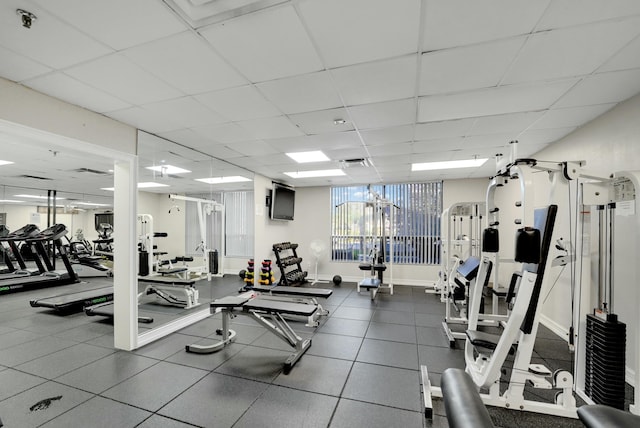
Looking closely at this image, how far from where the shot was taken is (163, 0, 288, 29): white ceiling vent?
1382mm

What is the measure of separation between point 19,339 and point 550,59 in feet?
20.5

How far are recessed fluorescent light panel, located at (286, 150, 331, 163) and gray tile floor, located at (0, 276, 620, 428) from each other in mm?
2629

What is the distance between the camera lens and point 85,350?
10.1ft

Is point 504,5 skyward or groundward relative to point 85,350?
skyward

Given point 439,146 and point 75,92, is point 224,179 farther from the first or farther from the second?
point 439,146

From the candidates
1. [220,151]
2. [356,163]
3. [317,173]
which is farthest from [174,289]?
[356,163]

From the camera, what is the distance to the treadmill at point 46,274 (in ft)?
19.0

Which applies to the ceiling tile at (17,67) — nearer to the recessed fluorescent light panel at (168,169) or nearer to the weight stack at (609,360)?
the recessed fluorescent light panel at (168,169)

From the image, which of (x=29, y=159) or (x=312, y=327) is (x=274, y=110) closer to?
(x=312, y=327)

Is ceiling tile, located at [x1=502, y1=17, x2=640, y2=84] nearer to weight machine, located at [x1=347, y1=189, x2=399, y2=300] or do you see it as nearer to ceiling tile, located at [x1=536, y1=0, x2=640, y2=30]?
ceiling tile, located at [x1=536, y1=0, x2=640, y2=30]

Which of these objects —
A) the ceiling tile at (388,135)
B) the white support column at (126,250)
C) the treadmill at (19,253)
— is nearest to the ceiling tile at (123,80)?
the white support column at (126,250)

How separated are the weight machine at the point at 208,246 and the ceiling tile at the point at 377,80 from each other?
342 centimetres

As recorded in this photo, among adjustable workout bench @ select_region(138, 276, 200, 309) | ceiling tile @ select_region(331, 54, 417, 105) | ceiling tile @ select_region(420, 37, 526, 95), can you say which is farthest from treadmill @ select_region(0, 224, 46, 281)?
ceiling tile @ select_region(420, 37, 526, 95)

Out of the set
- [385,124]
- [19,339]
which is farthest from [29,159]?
[385,124]
